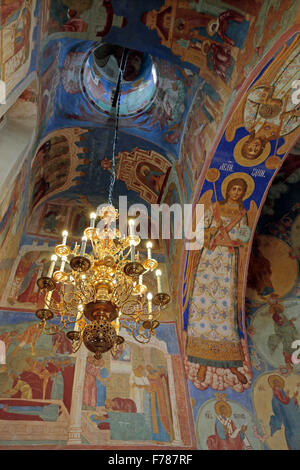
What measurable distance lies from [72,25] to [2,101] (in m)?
2.04

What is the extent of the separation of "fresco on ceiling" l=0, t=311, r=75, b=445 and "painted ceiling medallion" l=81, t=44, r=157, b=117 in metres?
4.68

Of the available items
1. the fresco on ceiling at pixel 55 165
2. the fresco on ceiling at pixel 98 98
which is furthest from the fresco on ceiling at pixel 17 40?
the fresco on ceiling at pixel 55 165

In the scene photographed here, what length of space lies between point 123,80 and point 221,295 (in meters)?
5.10

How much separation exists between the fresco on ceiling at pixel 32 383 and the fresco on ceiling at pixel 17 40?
4280 millimetres

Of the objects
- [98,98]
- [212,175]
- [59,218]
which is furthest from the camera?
[59,218]

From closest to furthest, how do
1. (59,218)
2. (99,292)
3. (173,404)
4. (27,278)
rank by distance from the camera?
(99,292)
(173,404)
(27,278)
(59,218)

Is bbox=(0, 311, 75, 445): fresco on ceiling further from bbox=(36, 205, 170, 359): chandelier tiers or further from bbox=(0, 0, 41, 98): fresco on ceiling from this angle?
bbox=(0, 0, 41, 98): fresco on ceiling

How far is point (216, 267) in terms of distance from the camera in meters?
7.62

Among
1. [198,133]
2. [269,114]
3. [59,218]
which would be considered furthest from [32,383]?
[269,114]

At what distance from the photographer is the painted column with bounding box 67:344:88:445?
5.96m

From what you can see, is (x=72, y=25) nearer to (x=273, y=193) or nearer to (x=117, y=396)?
(x=273, y=193)

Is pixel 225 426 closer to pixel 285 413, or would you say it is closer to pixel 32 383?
pixel 285 413

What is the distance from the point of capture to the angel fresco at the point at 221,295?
7.15 meters

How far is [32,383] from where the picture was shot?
6.50 meters
